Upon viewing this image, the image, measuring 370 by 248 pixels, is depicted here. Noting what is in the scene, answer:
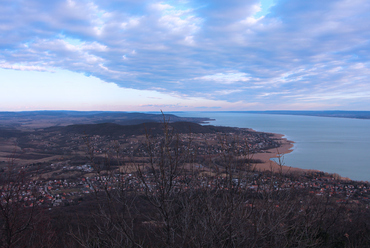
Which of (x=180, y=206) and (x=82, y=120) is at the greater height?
(x=180, y=206)

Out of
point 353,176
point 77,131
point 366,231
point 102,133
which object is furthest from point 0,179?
point 77,131

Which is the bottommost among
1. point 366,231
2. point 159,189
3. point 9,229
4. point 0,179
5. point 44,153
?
point 44,153

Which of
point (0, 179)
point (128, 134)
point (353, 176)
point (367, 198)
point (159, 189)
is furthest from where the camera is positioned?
point (128, 134)

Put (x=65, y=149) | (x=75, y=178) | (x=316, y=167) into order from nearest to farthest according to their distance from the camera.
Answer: (x=75, y=178), (x=316, y=167), (x=65, y=149)

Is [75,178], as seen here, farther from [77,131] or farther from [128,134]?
[77,131]

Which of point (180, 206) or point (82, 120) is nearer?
point (180, 206)

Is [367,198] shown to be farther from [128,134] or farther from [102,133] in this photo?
[102,133]

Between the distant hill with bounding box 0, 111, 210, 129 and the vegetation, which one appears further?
the distant hill with bounding box 0, 111, 210, 129

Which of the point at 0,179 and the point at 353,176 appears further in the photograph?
the point at 353,176

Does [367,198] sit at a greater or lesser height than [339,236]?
lesser

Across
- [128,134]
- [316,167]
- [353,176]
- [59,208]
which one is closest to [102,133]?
[128,134]

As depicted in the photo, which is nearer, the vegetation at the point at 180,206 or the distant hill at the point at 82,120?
the vegetation at the point at 180,206
